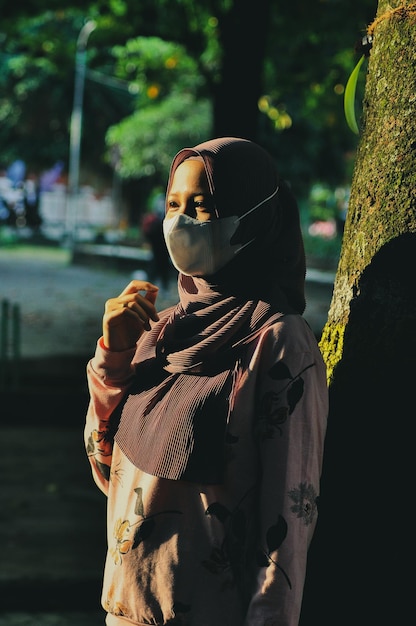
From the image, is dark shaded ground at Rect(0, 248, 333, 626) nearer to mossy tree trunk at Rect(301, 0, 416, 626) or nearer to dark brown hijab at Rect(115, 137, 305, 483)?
mossy tree trunk at Rect(301, 0, 416, 626)

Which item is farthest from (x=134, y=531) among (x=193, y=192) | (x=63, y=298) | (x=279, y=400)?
(x=63, y=298)

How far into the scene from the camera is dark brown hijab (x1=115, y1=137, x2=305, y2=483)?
2273 millimetres

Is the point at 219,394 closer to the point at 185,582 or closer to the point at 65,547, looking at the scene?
the point at 185,582

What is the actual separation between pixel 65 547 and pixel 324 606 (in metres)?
4.34

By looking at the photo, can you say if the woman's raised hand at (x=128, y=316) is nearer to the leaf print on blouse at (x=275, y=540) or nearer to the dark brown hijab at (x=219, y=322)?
the dark brown hijab at (x=219, y=322)

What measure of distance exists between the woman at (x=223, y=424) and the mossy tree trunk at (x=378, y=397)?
0.34 meters

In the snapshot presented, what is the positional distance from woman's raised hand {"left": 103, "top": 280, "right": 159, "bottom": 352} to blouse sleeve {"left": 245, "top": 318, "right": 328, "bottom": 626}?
336 millimetres

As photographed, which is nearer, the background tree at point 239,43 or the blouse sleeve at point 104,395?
the blouse sleeve at point 104,395

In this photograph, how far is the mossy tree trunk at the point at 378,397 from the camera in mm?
2596

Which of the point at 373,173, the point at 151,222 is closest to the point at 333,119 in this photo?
the point at 151,222

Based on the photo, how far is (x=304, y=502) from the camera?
2205mm

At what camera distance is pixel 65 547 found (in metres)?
6.80

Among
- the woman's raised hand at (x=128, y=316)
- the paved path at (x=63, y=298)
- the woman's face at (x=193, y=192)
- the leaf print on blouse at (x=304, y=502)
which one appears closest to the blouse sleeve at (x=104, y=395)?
the woman's raised hand at (x=128, y=316)

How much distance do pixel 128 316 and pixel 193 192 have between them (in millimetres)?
305
